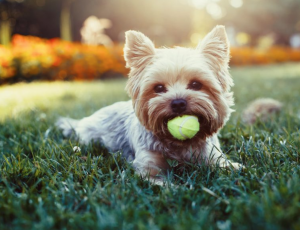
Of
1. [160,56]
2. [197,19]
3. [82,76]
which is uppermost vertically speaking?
[197,19]

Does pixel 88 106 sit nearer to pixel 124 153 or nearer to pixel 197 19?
pixel 124 153

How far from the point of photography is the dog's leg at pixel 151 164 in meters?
3.21

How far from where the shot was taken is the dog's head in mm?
3184

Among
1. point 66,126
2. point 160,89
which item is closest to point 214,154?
point 160,89

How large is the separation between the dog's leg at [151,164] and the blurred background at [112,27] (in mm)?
10930

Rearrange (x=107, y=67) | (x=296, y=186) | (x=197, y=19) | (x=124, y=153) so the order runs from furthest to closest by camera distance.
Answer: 1. (x=197, y=19)
2. (x=107, y=67)
3. (x=124, y=153)
4. (x=296, y=186)

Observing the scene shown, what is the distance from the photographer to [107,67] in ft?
51.0

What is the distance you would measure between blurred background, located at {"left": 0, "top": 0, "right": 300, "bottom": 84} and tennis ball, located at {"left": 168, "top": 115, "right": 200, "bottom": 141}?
11.2 meters

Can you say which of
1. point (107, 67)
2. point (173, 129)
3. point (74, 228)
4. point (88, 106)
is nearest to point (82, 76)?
point (107, 67)

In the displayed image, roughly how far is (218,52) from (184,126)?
3.32 ft

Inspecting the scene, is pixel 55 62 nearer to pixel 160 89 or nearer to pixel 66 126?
pixel 66 126

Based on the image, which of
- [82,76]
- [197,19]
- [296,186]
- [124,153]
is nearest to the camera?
[296,186]

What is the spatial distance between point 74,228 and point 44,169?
112 cm

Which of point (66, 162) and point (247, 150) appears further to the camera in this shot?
point (247, 150)
